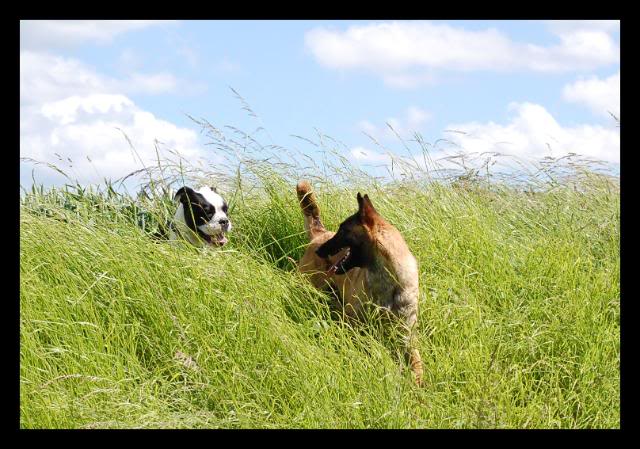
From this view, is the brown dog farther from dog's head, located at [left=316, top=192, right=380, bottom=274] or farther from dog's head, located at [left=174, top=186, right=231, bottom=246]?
dog's head, located at [left=174, top=186, right=231, bottom=246]

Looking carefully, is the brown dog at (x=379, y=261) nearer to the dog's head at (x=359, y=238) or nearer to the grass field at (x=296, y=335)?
the dog's head at (x=359, y=238)

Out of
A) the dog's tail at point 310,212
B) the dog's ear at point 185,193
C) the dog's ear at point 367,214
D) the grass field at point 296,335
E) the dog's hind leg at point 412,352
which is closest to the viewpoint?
the grass field at point 296,335

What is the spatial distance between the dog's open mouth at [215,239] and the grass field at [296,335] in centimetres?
22

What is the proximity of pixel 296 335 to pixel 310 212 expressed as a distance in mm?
1658

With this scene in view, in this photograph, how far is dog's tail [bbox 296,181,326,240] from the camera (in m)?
6.07

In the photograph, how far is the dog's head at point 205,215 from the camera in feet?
21.2

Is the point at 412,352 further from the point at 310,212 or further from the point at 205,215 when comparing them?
the point at 205,215

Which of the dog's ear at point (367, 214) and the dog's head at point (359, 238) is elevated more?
the dog's ear at point (367, 214)

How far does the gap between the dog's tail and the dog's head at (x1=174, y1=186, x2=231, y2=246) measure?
781mm

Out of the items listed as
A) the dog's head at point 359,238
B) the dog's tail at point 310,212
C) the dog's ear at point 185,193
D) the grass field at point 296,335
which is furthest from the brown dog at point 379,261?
the dog's ear at point 185,193

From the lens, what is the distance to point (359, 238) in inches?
190

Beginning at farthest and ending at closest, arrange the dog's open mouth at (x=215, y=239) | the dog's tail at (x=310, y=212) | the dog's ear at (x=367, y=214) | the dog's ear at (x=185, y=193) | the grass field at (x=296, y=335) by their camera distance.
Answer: the dog's ear at (x=185, y=193) → the dog's open mouth at (x=215, y=239) → the dog's tail at (x=310, y=212) → the dog's ear at (x=367, y=214) → the grass field at (x=296, y=335)
